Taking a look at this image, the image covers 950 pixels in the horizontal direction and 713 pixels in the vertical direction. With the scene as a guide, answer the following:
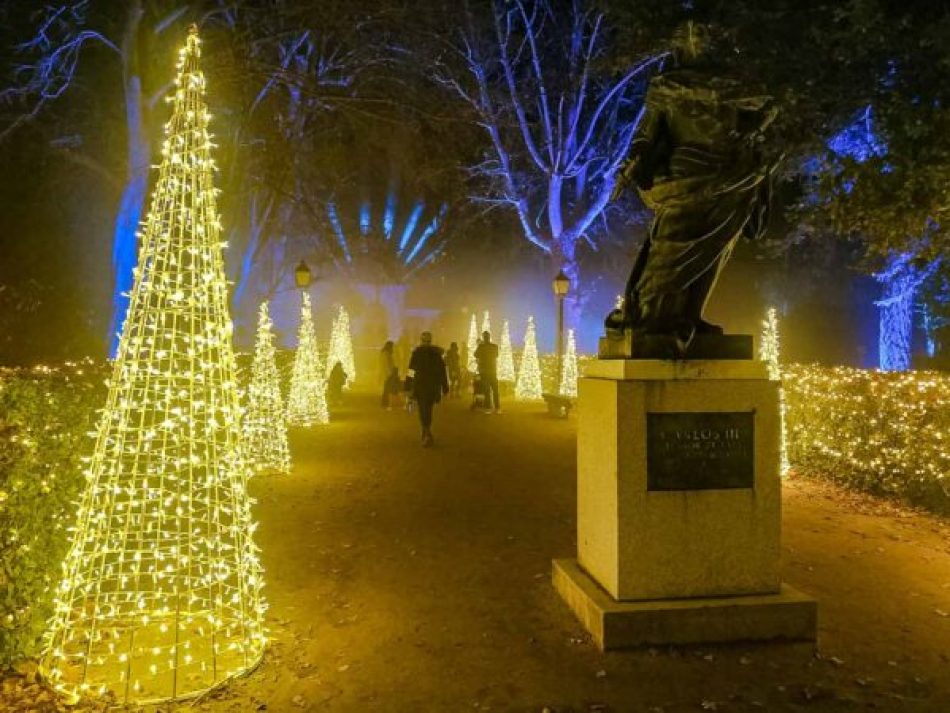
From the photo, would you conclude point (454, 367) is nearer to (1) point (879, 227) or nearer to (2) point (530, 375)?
(2) point (530, 375)

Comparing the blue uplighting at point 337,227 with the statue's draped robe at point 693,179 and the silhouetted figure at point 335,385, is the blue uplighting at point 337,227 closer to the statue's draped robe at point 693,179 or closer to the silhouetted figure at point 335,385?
the silhouetted figure at point 335,385

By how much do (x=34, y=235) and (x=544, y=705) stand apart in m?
21.3

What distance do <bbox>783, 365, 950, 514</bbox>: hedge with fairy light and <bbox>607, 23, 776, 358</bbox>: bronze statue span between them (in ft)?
15.8

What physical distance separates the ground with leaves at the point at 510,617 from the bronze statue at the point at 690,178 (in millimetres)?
1952

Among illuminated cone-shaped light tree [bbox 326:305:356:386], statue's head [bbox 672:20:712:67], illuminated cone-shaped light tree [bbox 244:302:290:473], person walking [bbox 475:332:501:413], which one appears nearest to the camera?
statue's head [bbox 672:20:712:67]

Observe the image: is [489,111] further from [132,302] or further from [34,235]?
[132,302]

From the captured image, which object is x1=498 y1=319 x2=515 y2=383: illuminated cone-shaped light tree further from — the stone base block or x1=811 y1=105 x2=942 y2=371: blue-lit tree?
the stone base block

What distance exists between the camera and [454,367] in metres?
23.1

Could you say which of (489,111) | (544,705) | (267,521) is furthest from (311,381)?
(544,705)

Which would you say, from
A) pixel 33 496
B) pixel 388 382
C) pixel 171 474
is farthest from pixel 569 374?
pixel 33 496

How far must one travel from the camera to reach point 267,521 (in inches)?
313

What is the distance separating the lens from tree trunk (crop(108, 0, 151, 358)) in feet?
43.9

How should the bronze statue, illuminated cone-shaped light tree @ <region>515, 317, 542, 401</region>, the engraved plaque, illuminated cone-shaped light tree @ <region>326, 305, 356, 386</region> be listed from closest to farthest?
the engraved plaque → the bronze statue → illuminated cone-shaped light tree @ <region>515, 317, 542, 401</region> → illuminated cone-shaped light tree @ <region>326, 305, 356, 386</region>

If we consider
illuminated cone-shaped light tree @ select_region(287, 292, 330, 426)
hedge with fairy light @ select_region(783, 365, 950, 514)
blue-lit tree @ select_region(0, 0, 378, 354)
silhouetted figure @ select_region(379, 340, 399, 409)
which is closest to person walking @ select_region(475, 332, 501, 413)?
silhouetted figure @ select_region(379, 340, 399, 409)
